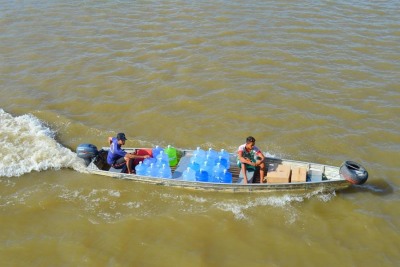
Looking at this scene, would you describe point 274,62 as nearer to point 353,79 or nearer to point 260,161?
point 353,79

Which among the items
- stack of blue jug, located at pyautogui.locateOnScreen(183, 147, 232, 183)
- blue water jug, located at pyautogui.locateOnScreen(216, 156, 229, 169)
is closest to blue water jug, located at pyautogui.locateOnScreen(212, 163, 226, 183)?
stack of blue jug, located at pyautogui.locateOnScreen(183, 147, 232, 183)

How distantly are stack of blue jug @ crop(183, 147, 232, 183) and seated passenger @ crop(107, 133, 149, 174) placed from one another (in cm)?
147

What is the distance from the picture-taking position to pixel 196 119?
1484 cm

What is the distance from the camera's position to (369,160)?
12680 millimetres

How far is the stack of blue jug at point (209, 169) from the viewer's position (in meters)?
11.4

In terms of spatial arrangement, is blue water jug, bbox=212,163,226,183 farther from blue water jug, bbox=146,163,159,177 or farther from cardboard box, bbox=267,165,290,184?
blue water jug, bbox=146,163,159,177

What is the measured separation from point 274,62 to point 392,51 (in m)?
5.38

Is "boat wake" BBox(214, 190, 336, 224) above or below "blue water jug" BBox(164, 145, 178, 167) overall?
below

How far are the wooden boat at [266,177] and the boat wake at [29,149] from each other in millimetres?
653

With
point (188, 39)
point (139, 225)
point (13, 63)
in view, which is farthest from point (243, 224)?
point (13, 63)

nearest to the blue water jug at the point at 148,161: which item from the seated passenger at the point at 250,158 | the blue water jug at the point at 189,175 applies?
the blue water jug at the point at 189,175

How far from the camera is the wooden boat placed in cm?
1105

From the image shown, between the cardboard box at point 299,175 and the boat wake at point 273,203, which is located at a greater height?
the cardboard box at point 299,175

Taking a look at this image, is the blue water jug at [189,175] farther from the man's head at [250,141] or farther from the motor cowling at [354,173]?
the motor cowling at [354,173]
